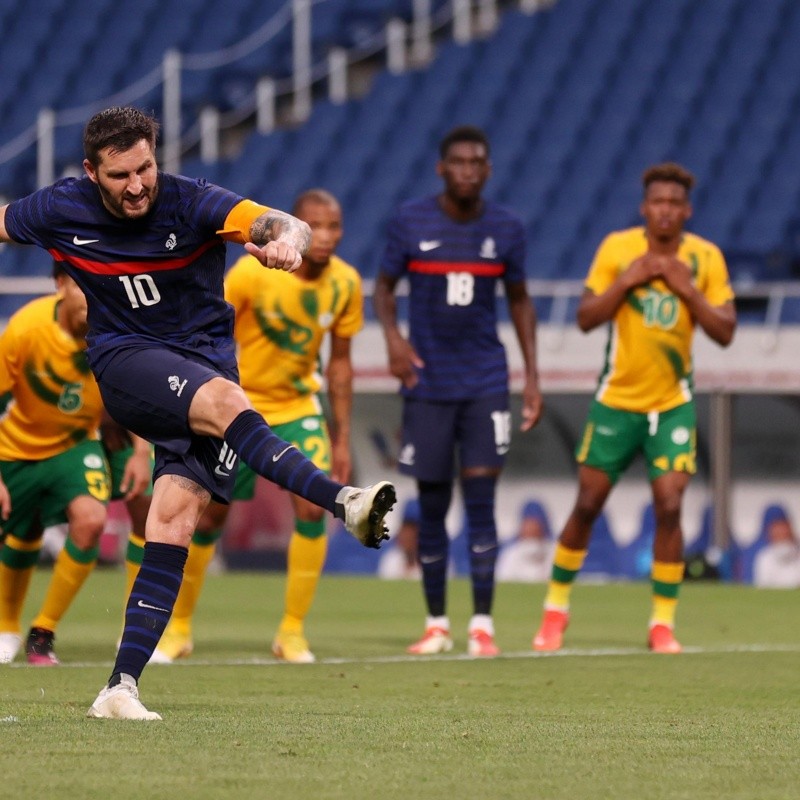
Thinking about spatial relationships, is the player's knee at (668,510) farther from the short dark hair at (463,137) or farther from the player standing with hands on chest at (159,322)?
the player standing with hands on chest at (159,322)

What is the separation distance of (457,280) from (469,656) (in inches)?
66.7

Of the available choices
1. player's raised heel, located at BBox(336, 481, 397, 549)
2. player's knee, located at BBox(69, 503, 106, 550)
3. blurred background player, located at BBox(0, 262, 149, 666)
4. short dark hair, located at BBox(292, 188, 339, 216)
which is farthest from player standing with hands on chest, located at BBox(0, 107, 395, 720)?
short dark hair, located at BBox(292, 188, 339, 216)

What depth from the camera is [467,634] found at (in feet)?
30.5

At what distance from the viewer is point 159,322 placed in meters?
5.40

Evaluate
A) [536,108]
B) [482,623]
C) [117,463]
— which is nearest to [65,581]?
[117,463]

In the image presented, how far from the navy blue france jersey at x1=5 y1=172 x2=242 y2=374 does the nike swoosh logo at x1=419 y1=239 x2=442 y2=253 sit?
2951mm

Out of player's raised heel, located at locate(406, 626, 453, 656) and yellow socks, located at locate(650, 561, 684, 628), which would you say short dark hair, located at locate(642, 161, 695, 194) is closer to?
yellow socks, located at locate(650, 561, 684, 628)

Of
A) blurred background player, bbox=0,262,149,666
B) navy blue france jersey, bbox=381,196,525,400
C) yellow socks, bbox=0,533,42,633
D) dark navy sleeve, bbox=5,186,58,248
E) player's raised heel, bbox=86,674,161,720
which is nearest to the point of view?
player's raised heel, bbox=86,674,161,720

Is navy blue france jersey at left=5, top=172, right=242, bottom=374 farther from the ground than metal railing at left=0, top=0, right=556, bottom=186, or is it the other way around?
metal railing at left=0, top=0, right=556, bottom=186

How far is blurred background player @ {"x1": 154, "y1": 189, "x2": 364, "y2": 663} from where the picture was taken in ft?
25.6

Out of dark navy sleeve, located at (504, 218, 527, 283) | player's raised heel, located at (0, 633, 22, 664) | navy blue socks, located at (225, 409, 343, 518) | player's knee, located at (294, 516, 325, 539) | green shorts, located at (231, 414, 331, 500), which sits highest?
dark navy sleeve, located at (504, 218, 527, 283)

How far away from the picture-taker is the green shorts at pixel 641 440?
8.16 metres

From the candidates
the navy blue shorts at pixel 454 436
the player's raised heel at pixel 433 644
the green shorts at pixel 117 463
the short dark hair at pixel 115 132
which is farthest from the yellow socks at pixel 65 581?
the short dark hair at pixel 115 132

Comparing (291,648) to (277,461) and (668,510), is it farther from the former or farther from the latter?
(277,461)
